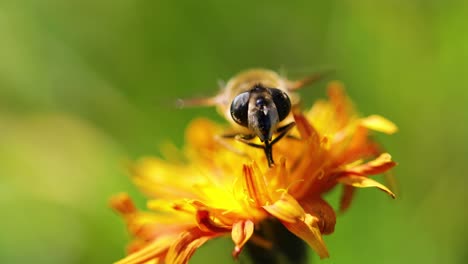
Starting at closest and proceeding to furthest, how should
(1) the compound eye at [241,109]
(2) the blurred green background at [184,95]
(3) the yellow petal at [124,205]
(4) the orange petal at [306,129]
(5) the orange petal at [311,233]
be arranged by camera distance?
(5) the orange petal at [311,233]
(1) the compound eye at [241,109]
(4) the orange petal at [306,129]
(3) the yellow petal at [124,205]
(2) the blurred green background at [184,95]

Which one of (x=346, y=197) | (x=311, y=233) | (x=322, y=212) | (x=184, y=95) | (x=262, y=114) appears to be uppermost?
(x=184, y=95)

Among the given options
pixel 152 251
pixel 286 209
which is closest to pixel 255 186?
pixel 286 209

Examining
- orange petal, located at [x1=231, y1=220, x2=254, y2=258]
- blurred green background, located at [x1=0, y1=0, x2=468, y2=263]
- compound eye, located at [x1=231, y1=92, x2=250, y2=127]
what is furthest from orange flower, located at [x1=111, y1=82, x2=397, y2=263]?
blurred green background, located at [x1=0, y1=0, x2=468, y2=263]

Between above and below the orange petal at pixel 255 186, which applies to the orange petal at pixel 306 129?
above

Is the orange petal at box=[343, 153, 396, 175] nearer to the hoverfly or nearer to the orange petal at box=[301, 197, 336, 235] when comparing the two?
the orange petal at box=[301, 197, 336, 235]

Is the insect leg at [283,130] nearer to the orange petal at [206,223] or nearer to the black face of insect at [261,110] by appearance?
the black face of insect at [261,110]

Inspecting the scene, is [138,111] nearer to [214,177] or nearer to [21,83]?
[21,83]

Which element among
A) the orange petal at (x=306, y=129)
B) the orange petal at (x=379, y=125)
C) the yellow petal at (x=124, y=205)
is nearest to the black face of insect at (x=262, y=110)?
the orange petal at (x=306, y=129)

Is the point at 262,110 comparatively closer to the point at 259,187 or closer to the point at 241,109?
the point at 241,109
